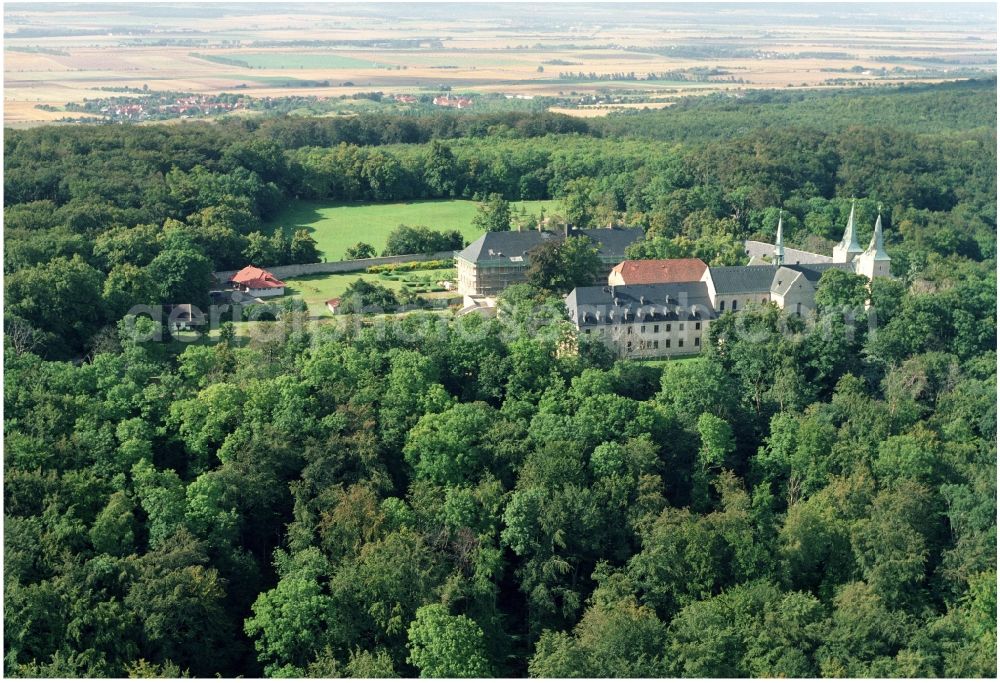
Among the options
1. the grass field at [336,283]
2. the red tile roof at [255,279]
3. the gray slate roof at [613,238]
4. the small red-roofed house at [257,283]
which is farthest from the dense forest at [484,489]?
the gray slate roof at [613,238]

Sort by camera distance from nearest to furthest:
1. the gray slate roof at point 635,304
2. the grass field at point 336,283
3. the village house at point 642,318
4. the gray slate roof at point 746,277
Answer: the village house at point 642,318 → the gray slate roof at point 635,304 → the gray slate roof at point 746,277 → the grass field at point 336,283

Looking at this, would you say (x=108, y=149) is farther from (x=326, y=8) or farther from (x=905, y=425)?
(x=326, y=8)

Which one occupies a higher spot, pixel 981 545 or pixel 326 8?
pixel 326 8

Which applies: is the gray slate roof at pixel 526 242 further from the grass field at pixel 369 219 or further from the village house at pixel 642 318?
the grass field at pixel 369 219

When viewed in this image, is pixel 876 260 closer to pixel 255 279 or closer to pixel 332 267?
pixel 332 267

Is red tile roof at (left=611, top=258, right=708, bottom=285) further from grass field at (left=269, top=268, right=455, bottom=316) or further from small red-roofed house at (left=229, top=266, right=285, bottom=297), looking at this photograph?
small red-roofed house at (left=229, top=266, right=285, bottom=297)

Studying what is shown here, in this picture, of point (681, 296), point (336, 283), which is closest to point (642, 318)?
point (681, 296)

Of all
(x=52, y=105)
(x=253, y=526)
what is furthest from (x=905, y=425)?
(x=52, y=105)
